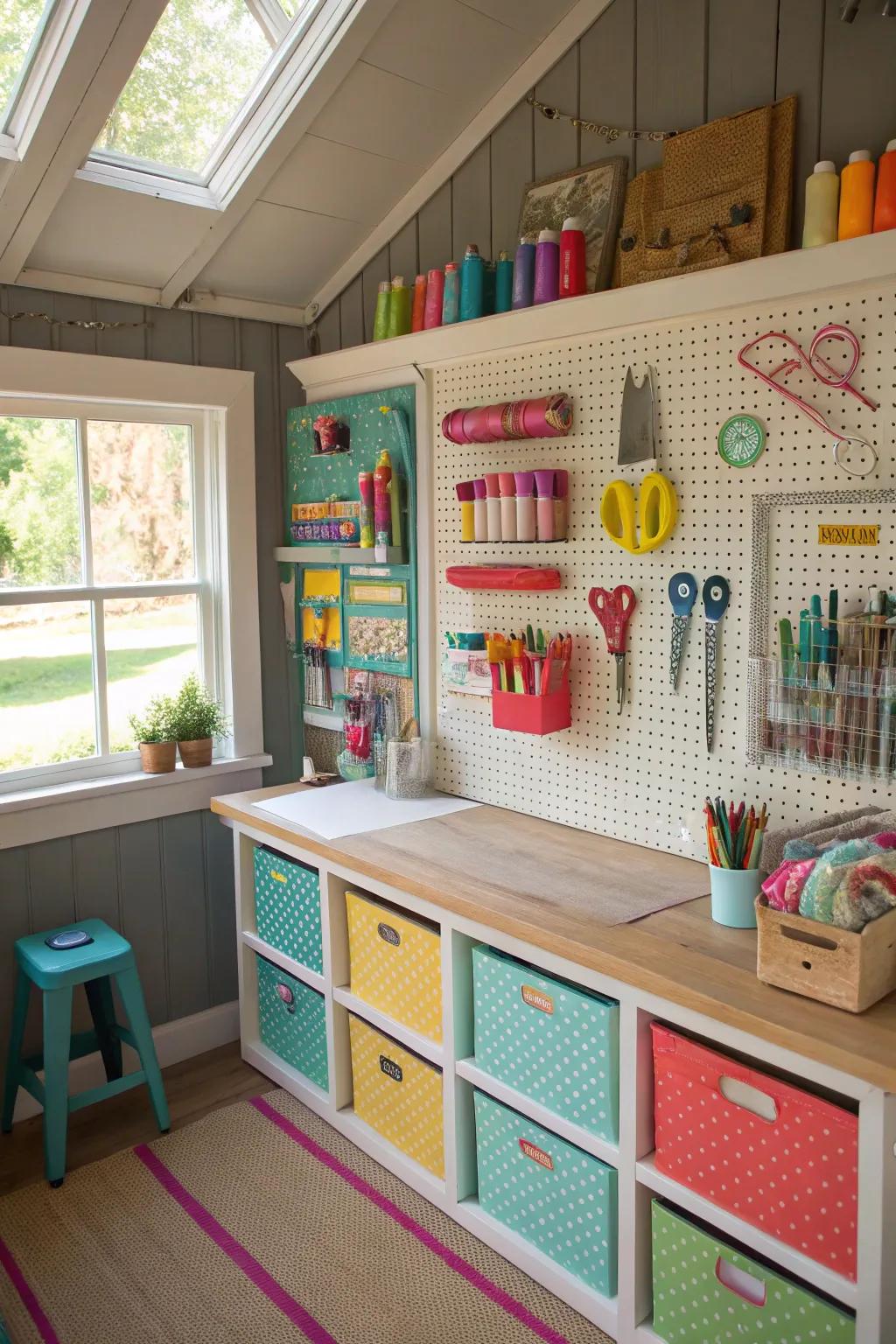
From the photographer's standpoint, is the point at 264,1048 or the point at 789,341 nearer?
the point at 789,341

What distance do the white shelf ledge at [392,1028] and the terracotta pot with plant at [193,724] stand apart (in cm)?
86

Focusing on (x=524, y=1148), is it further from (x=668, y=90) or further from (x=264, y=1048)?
(x=668, y=90)

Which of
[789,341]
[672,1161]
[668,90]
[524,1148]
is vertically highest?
[668,90]

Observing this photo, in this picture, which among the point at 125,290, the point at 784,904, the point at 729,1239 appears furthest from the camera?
the point at 125,290

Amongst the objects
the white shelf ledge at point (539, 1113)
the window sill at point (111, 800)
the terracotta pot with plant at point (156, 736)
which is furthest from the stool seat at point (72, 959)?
the white shelf ledge at point (539, 1113)

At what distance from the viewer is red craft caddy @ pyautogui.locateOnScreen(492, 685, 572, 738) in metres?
2.34

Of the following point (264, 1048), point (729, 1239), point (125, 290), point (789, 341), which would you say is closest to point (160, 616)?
point (125, 290)

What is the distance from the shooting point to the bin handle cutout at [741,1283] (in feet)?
5.39

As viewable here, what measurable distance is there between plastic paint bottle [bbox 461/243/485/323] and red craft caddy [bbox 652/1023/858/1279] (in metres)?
1.70

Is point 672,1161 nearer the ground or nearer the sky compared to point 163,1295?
nearer the sky

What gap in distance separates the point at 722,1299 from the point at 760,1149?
0.30 metres

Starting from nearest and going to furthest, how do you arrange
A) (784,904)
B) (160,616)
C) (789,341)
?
(784,904) → (789,341) → (160,616)

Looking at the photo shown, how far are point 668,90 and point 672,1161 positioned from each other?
6.99 feet

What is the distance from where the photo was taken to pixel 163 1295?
83.6 inches
